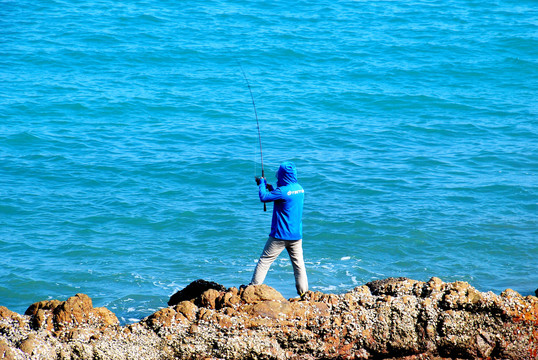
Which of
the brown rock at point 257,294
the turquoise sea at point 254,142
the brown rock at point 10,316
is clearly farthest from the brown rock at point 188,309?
the turquoise sea at point 254,142

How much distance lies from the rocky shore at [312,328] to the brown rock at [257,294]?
0.02m

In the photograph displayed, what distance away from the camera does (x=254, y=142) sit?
699 inches

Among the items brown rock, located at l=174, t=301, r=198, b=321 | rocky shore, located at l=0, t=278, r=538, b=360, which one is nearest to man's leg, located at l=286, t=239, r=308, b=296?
rocky shore, located at l=0, t=278, r=538, b=360

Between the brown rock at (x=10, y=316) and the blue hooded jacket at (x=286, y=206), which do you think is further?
the blue hooded jacket at (x=286, y=206)

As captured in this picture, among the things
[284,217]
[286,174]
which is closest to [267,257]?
[284,217]

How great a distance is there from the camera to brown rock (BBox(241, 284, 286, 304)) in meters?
6.64

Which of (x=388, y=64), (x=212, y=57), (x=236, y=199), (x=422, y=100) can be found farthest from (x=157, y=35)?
(x=236, y=199)

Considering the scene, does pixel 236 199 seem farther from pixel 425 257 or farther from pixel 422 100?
pixel 422 100

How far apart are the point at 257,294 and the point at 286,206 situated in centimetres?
112

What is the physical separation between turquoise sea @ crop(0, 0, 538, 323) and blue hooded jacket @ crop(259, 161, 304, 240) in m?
2.79

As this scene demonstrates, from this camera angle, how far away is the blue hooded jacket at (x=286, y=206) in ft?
23.8

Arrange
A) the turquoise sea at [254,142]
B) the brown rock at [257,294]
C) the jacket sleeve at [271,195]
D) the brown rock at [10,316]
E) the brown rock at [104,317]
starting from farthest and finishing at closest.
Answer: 1. the turquoise sea at [254,142]
2. the jacket sleeve at [271,195]
3. the brown rock at [257,294]
4. the brown rock at [104,317]
5. the brown rock at [10,316]

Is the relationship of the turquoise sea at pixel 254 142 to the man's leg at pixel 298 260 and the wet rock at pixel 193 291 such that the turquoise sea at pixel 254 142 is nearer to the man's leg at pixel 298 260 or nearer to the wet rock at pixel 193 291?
the wet rock at pixel 193 291

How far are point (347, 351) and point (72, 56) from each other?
21463 millimetres
